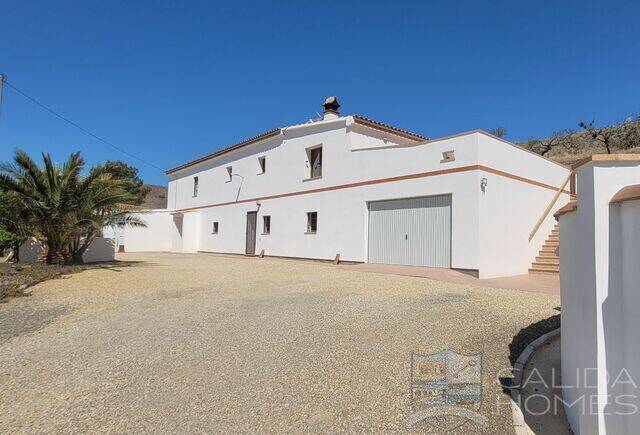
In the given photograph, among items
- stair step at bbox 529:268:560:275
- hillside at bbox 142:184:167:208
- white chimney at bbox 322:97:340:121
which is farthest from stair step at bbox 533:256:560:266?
hillside at bbox 142:184:167:208

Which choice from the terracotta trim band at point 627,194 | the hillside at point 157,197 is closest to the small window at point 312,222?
the terracotta trim band at point 627,194

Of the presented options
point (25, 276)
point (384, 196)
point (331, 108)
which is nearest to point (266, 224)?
point (331, 108)

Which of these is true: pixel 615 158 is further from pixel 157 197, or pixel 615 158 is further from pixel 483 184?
pixel 157 197

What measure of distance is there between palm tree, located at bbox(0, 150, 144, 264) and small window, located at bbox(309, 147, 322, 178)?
8121 millimetres

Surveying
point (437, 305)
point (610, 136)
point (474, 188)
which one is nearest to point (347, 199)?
point (474, 188)

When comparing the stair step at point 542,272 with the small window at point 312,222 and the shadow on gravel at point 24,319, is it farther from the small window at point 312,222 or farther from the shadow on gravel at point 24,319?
the shadow on gravel at point 24,319

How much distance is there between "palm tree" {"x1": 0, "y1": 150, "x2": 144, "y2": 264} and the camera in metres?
12.7

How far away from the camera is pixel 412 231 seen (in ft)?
44.2

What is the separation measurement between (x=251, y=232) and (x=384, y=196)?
9922 mm

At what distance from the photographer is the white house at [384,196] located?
12062mm

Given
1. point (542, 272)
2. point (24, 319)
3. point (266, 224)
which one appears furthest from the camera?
point (266, 224)

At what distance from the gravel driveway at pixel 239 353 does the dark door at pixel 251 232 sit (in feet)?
40.7

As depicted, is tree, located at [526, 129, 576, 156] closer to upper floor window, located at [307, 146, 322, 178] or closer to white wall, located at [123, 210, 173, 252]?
upper floor window, located at [307, 146, 322, 178]

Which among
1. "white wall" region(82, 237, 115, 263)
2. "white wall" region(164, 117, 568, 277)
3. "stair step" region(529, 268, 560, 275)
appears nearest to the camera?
"white wall" region(164, 117, 568, 277)
